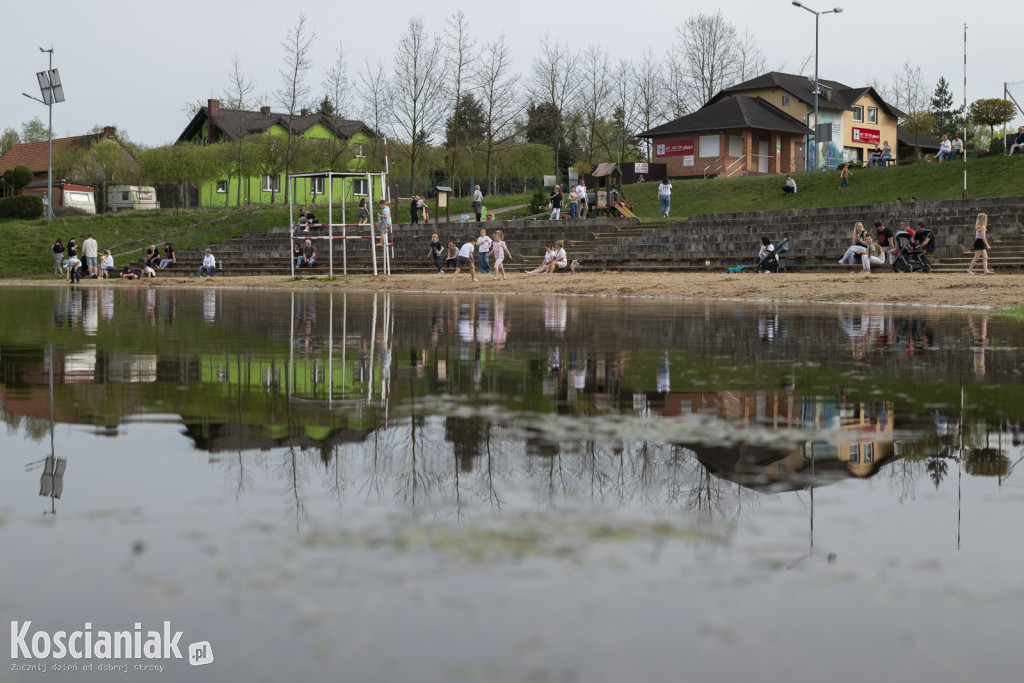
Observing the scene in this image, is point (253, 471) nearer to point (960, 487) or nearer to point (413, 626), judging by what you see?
point (413, 626)

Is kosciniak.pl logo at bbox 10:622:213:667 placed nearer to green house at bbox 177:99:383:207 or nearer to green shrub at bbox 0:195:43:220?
green shrub at bbox 0:195:43:220

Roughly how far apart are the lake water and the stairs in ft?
66.1

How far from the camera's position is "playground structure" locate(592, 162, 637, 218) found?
143ft

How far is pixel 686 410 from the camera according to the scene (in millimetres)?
6828

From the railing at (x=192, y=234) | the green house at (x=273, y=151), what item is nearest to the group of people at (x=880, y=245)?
the railing at (x=192, y=234)

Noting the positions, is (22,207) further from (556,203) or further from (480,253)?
(480,253)

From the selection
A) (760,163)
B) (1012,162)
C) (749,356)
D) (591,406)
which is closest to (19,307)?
(749,356)

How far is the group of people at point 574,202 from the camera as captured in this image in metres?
44.1

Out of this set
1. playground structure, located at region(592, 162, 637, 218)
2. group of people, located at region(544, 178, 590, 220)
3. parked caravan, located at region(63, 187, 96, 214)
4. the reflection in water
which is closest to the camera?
the reflection in water

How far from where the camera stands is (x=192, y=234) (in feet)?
175

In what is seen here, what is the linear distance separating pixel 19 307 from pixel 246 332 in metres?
9.66

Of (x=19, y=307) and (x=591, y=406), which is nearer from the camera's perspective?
(x=591, y=406)

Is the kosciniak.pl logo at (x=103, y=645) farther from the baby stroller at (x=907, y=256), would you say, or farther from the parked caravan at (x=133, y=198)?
the parked caravan at (x=133, y=198)

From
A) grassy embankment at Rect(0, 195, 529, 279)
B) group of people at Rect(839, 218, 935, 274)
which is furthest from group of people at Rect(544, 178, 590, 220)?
group of people at Rect(839, 218, 935, 274)
